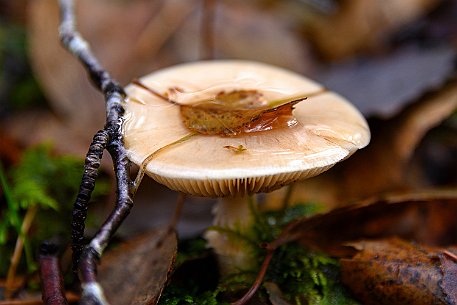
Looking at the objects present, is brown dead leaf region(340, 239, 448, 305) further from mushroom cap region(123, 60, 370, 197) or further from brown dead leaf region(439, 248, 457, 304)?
mushroom cap region(123, 60, 370, 197)

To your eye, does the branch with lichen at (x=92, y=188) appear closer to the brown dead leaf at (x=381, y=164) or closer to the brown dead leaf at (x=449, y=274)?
the brown dead leaf at (x=449, y=274)

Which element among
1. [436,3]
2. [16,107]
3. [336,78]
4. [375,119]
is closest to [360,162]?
[375,119]

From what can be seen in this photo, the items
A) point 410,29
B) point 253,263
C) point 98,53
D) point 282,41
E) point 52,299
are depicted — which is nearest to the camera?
point 52,299

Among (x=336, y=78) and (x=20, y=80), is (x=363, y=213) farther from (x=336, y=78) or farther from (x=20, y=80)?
(x=20, y=80)

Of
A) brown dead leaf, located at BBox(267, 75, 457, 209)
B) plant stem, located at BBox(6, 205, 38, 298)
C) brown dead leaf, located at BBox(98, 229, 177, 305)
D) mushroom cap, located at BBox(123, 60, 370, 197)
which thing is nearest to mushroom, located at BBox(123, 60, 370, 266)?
mushroom cap, located at BBox(123, 60, 370, 197)

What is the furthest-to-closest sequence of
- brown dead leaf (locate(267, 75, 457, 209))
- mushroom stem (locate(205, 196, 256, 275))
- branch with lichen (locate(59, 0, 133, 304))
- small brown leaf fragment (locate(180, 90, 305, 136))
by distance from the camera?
brown dead leaf (locate(267, 75, 457, 209)) < mushroom stem (locate(205, 196, 256, 275)) < small brown leaf fragment (locate(180, 90, 305, 136)) < branch with lichen (locate(59, 0, 133, 304))

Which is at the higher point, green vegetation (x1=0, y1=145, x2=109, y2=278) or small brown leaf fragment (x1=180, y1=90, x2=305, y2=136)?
small brown leaf fragment (x1=180, y1=90, x2=305, y2=136)

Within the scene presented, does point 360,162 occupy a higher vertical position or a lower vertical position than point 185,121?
higher
